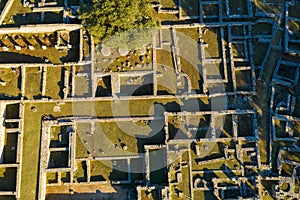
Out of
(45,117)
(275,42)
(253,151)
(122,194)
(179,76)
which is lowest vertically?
(122,194)

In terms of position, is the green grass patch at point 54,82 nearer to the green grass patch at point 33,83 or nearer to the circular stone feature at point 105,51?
the green grass patch at point 33,83

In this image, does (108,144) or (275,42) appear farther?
(275,42)

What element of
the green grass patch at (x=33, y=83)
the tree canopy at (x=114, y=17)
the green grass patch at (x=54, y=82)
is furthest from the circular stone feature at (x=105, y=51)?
the green grass patch at (x=33, y=83)

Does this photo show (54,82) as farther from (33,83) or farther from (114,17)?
(114,17)

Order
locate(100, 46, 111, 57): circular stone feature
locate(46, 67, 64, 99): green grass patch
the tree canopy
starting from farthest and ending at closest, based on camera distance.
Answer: locate(100, 46, 111, 57): circular stone feature < locate(46, 67, 64, 99): green grass patch < the tree canopy

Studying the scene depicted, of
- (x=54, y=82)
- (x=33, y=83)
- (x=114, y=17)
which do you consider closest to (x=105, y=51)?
(x=114, y=17)

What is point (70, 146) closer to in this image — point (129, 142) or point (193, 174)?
point (129, 142)

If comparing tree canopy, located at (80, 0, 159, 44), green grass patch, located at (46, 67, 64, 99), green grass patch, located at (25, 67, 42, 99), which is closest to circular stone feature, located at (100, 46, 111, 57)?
tree canopy, located at (80, 0, 159, 44)

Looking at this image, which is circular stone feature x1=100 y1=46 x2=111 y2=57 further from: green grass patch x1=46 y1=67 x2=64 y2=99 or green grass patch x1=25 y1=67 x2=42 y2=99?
green grass patch x1=25 y1=67 x2=42 y2=99

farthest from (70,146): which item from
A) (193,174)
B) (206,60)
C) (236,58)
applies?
(236,58)
